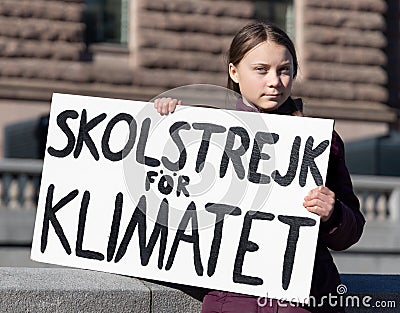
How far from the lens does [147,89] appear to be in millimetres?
20266

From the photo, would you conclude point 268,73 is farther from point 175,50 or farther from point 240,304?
point 175,50

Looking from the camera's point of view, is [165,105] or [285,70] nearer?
[285,70]

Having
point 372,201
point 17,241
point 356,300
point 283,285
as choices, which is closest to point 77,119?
point 283,285

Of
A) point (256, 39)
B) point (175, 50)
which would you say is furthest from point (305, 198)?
point (175, 50)

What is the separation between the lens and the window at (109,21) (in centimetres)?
2067

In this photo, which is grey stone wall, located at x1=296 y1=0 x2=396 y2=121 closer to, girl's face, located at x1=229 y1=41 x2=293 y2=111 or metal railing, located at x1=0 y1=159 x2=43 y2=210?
metal railing, located at x1=0 y1=159 x2=43 y2=210

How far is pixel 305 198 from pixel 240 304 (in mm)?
403

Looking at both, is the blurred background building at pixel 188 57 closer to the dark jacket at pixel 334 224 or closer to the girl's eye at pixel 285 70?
the dark jacket at pixel 334 224

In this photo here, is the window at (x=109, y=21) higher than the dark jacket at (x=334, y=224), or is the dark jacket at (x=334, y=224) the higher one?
the window at (x=109, y=21)

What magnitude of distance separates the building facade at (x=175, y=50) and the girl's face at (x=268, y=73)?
15467mm

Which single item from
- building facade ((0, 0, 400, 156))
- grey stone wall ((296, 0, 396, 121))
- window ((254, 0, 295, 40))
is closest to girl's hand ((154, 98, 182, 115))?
building facade ((0, 0, 400, 156))

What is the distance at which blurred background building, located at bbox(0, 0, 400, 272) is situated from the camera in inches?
750

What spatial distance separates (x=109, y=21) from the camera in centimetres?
2102

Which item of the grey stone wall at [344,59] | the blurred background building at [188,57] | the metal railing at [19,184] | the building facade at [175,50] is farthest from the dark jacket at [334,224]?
the grey stone wall at [344,59]
